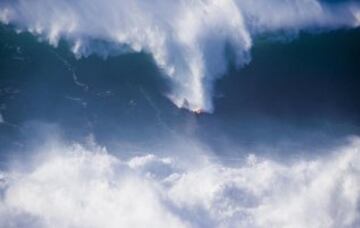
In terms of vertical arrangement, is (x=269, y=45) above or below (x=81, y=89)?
above

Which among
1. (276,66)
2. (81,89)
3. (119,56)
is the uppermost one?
(276,66)

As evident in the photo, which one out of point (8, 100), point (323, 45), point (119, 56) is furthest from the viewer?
point (323, 45)

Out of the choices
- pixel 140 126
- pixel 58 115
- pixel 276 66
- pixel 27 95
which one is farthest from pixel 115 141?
pixel 276 66

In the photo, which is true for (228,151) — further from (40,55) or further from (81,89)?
(40,55)

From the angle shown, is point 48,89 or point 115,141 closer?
point 48,89

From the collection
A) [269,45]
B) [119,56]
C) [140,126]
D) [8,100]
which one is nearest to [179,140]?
[140,126]

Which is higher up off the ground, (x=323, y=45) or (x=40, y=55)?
(x=323, y=45)

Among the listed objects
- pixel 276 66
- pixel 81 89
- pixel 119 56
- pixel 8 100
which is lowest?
pixel 8 100

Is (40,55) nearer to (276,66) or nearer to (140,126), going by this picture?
(140,126)

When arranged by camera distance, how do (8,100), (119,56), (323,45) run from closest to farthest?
1. (8,100)
2. (119,56)
3. (323,45)
